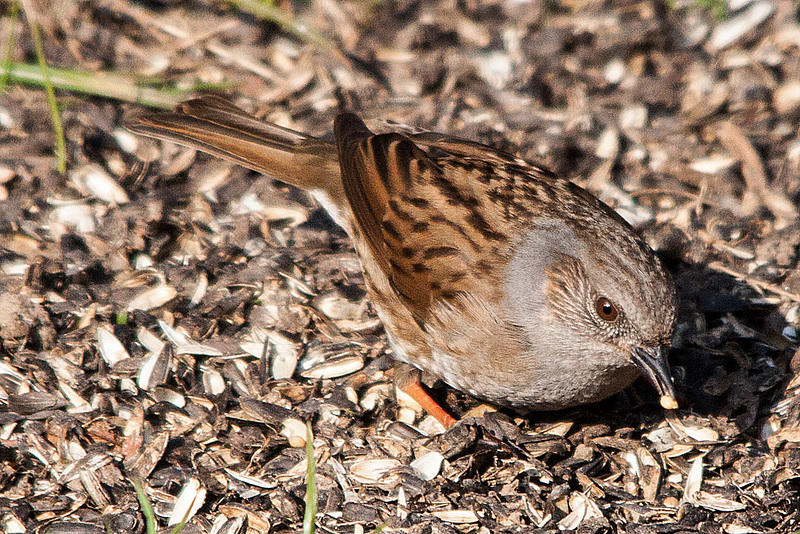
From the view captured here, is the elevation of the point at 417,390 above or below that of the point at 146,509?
above

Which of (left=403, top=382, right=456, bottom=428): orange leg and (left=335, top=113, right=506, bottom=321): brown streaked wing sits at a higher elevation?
(left=335, top=113, right=506, bottom=321): brown streaked wing

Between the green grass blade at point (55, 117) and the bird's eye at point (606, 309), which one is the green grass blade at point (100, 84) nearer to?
the green grass blade at point (55, 117)

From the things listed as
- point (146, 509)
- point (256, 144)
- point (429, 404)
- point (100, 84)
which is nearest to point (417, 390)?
point (429, 404)

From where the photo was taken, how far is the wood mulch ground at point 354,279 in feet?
12.8

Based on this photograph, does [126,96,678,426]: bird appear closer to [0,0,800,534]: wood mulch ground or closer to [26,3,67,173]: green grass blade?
[0,0,800,534]: wood mulch ground

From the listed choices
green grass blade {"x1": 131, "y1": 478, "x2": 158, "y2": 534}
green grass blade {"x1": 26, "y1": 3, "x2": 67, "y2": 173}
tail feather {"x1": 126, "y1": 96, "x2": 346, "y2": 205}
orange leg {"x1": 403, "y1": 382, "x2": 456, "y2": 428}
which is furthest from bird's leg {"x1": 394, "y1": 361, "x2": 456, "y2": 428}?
green grass blade {"x1": 26, "y1": 3, "x2": 67, "y2": 173}

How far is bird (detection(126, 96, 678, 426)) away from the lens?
3645 millimetres

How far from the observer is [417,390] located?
4.28 metres

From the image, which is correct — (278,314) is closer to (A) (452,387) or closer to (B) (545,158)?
(A) (452,387)

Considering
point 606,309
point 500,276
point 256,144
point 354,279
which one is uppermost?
point 256,144

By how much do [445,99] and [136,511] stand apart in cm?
323

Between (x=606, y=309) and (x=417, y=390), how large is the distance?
3.46 feet

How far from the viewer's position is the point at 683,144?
220 inches

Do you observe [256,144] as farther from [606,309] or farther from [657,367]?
[657,367]
